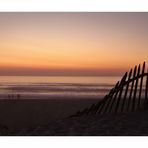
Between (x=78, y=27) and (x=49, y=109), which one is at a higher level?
(x=78, y=27)

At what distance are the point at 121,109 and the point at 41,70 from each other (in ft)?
2.84

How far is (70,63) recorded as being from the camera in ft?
17.0

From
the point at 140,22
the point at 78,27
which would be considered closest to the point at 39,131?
the point at 78,27

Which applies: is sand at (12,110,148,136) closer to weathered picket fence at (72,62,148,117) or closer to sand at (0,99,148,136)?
sand at (0,99,148,136)

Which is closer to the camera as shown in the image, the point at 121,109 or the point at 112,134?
the point at 112,134

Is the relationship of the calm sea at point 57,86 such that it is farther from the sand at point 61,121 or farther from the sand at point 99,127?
the sand at point 99,127

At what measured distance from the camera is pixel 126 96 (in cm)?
530

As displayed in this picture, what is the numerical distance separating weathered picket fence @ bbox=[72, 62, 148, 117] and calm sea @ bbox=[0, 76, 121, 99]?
8cm

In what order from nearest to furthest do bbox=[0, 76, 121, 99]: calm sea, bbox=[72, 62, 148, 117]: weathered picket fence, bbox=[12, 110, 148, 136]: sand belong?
bbox=[12, 110, 148, 136]: sand < bbox=[0, 76, 121, 99]: calm sea < bbox=[72, 62, 148, 117]: weathered picket fence

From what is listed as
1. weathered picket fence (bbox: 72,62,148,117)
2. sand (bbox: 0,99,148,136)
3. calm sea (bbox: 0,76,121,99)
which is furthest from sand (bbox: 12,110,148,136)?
calm sea (bbox: 0,76,121,99)

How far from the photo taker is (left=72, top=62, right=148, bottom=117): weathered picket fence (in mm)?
5266

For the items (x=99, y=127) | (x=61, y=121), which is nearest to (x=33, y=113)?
(x=61, y=121)

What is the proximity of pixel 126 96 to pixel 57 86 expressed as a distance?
2.24 ft
